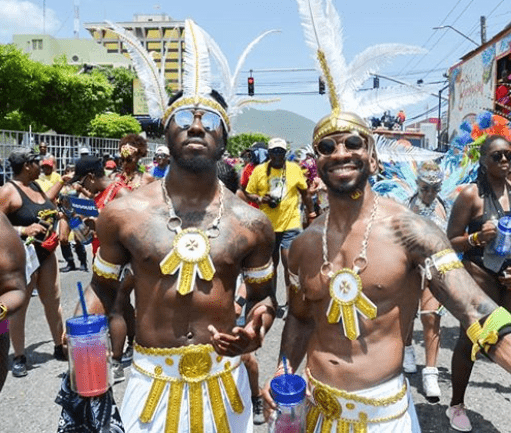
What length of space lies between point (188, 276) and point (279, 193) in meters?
4.08

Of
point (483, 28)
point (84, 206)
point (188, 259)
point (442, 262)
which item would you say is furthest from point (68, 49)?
point (442, 262)

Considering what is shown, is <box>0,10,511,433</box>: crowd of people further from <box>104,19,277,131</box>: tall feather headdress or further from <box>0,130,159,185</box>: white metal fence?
<box>0,130,159,185</box>: white metal fence

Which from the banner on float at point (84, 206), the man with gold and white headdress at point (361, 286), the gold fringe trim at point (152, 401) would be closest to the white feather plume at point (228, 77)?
the man with gold and white headdress at point (361, 286)

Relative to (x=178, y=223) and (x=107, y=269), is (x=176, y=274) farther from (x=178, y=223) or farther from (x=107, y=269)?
(x=107, y=269)

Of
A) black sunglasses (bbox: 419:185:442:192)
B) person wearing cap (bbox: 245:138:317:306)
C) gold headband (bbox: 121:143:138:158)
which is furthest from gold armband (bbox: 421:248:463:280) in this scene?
person wearing cap (bbox: 245:138:317:306)

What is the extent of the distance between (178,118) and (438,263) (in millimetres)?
1254

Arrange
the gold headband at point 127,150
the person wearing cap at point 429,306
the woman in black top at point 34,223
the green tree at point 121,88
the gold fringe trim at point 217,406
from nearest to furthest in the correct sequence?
the gold fringe trim at point 217,406, the person wearing cap at point 429,306, the woman in black top at point 34,223, the gold headband at point 127,150, the green tree at point 121,88

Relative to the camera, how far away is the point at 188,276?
2254 mm

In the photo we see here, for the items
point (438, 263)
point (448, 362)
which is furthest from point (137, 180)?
point (438, 263)

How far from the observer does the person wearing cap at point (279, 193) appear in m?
6.27

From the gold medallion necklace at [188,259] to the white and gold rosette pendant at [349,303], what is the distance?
0.53 m

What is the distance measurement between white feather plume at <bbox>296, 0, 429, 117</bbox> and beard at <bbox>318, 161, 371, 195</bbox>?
35 centimetres

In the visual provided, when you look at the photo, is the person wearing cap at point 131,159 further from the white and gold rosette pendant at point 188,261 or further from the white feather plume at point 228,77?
the white and gold rosette pendant at point 188,261

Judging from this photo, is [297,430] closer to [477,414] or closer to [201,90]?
[201,90]
